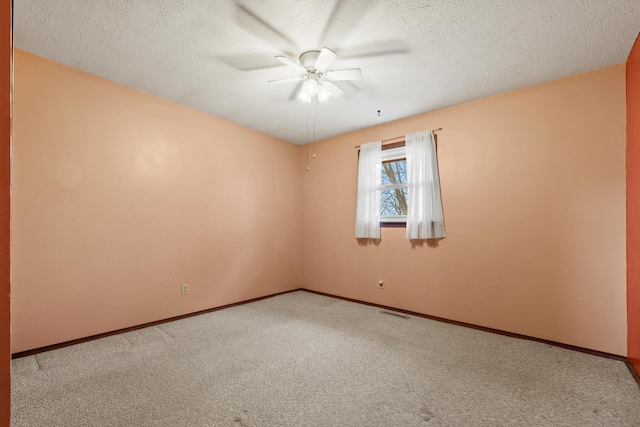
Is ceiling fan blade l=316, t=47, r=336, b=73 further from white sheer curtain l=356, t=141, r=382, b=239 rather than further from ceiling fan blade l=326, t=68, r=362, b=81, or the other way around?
white sheer curtain l=356, t=141, r=382, b=239

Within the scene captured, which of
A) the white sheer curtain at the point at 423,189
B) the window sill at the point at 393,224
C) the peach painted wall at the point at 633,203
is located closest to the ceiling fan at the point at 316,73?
the white sheer curtain at the point at 423,189

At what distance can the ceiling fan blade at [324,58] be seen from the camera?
2076 millimetres

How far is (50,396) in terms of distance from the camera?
1762 mm

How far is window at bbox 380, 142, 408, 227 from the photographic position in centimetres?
385

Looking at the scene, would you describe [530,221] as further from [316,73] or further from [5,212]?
[5,212]

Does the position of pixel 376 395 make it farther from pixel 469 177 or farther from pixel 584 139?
pixel 584 139

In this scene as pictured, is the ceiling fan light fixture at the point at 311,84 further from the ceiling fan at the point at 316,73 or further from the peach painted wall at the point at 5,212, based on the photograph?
the peach painted wall at the point at 5,212

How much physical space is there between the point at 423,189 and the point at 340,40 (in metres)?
1.98

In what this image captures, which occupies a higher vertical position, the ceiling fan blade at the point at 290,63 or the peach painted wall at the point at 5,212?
the ceiling fan blade at the point at 290,63

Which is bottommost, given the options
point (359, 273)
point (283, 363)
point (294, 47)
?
point (283, 363)

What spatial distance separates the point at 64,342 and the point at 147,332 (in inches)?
24.7

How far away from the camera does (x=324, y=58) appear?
2.16 m

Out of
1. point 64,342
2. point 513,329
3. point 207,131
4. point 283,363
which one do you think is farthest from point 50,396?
point 513,329

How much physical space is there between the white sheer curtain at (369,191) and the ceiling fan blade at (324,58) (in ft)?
5.96
